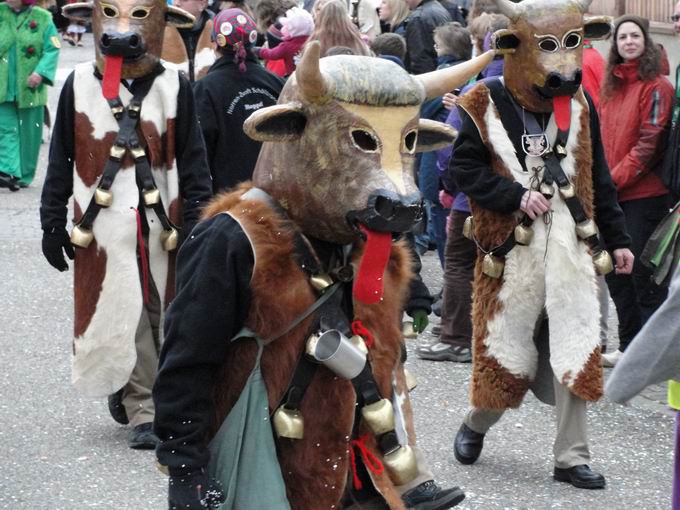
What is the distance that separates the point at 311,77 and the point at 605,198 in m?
2.93

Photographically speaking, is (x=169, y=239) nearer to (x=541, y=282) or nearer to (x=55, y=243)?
(x=55, y=243)

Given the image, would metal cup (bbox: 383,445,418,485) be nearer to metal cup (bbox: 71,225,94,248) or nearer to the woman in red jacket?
metal cup (bbox: 71,225,94,248)

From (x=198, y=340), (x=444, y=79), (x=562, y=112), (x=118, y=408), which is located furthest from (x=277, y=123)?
(x=118, y=408)

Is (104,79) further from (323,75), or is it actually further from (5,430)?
(323,75)

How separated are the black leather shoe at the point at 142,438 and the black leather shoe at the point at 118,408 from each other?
118mm

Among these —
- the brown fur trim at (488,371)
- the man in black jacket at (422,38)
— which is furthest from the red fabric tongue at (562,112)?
the man in black jacket at (422,38)

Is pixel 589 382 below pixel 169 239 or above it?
below

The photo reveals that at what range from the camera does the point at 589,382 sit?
5.61 metres

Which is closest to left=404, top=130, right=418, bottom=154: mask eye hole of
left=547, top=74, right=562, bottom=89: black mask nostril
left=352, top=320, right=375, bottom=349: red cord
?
left=352, top=320, right=375, bottom=349: red cord

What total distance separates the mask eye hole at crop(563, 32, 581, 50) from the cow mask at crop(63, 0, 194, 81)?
1.83 metres

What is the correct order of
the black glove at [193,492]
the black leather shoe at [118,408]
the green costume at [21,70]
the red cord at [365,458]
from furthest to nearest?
1. the green costume at [21,70]
2. the black leather shoe at [118,408]
3. the red cord at [365,458]
4. the black glove at [193,492]

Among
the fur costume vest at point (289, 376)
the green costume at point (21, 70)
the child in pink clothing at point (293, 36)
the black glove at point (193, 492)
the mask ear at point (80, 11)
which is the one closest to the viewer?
the black glove at point (193, 492)

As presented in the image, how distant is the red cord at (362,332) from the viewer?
3.32 m

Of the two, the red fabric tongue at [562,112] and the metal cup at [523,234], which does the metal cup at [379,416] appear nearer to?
the metal cup at [523,234]
